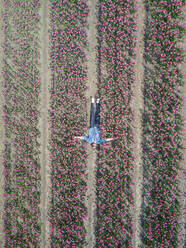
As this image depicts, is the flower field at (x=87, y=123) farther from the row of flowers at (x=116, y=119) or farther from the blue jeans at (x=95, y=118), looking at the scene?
the blue jeans at (x=95, y=118)

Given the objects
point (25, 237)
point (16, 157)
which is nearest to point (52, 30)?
point (16, 157)

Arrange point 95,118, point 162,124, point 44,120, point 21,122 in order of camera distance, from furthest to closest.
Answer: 1. point 21,122
2. point 44,120
3. point 95,118
4. point 162,124

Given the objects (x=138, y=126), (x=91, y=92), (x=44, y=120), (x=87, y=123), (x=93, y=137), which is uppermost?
(x=91, y=92)

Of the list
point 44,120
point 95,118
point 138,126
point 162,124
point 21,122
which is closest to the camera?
point 162,124

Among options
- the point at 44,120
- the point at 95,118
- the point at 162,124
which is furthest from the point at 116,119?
the point at 44,120

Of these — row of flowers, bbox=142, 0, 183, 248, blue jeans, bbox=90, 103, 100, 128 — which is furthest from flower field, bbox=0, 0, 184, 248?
blue jeans, bbox=90, 103, 100, 128

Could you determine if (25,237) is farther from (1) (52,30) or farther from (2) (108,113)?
(1) (52,30)

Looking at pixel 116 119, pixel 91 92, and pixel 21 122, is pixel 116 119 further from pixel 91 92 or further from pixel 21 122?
pixel 21 122

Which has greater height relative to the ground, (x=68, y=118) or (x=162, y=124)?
(x=68, y=118)

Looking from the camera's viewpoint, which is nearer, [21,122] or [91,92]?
[91,92]
